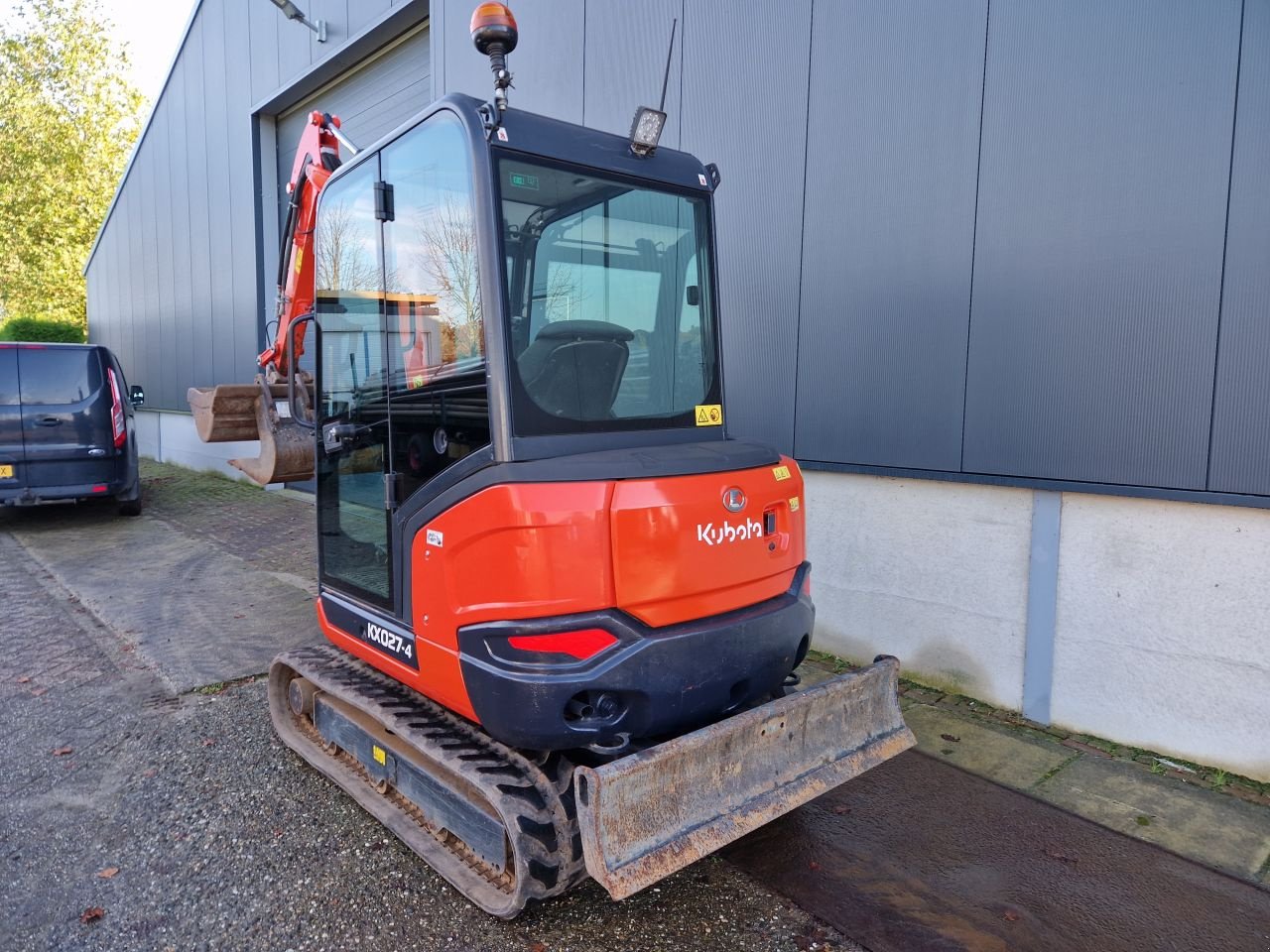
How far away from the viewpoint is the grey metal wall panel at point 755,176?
5570mm

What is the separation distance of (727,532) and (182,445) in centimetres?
1566

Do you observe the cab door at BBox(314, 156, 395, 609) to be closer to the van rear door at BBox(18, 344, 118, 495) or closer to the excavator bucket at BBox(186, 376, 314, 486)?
the excavator bucket at BBox(186, 376, 314, 486)

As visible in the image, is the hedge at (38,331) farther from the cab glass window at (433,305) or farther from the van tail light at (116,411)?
the cab glass window at (433,305)

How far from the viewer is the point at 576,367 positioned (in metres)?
3.04

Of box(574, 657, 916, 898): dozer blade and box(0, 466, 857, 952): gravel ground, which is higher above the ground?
box(574, 657, 916, 898): dozer blade

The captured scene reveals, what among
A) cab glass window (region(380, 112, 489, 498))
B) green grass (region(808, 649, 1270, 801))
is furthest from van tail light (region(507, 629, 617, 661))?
green grass (region(808, 649, 1270, 801))

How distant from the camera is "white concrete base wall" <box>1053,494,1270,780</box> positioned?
386 centimetres

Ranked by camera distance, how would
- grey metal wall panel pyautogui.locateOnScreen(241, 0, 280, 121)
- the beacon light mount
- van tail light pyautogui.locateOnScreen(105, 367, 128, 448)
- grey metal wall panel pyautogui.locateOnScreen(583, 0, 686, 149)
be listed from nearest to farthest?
the beacon light mount, grey metal wall panel pyautogui.locateOnScreen(583, 0, 686, 149), van tail light pyautogui.locateOnScreen(105, 367, 128, 448), grey metal wall panel pyautogui.locateOnScreen(241, 0, 280, 121)

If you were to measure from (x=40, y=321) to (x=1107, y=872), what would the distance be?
93.7 ft

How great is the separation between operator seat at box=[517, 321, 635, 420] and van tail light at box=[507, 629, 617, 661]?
0.73 metres

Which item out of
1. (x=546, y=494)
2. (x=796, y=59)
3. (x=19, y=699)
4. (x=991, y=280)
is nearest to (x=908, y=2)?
(x=796, y=59)

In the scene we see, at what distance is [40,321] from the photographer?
24438mm

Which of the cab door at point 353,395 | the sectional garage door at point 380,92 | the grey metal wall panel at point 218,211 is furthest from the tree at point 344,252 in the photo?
→ the grey metal wall panel at point 218,211

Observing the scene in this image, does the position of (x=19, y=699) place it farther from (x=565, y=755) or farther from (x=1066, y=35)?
(x=1066, y=35)
